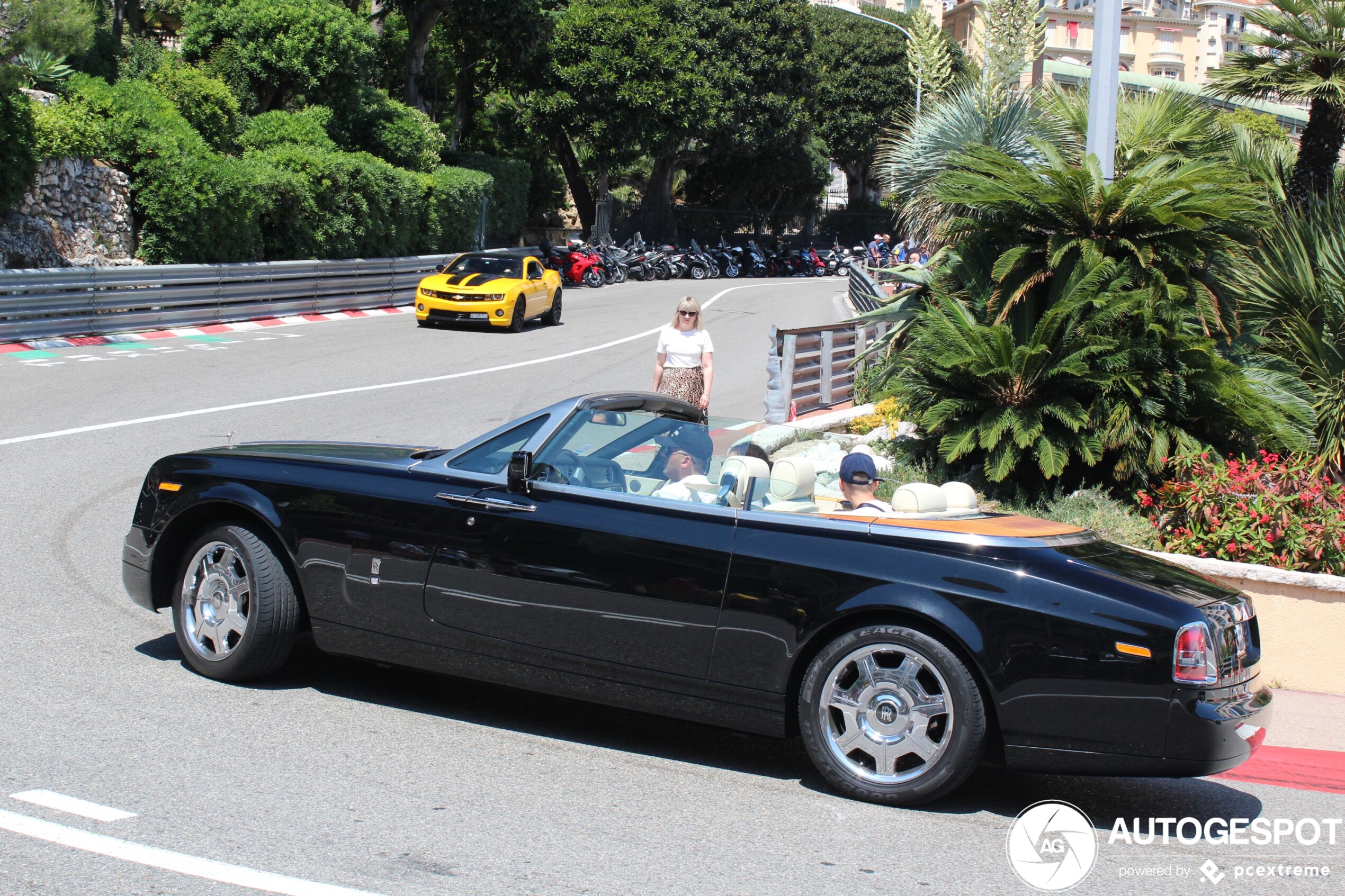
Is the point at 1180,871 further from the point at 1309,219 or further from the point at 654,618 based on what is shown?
the point at 1309,219

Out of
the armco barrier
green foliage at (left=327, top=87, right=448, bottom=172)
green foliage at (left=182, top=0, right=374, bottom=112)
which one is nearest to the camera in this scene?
the armco barrier

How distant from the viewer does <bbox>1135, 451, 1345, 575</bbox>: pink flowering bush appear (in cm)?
688

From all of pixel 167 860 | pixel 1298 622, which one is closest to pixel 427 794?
pixel 167 860

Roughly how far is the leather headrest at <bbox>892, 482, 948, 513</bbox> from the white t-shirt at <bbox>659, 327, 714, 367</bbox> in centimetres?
564

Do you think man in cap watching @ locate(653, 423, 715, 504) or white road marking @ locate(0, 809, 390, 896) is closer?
white road marking @ locate(0, 809, 390, 896)

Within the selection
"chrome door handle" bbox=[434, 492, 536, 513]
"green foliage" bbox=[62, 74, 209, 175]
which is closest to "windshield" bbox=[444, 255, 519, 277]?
"green foliage" bbox=[62, 74, 209, 175]

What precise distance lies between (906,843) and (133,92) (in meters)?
22.3

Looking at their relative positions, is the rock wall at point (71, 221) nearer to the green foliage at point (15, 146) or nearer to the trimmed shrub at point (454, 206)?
the green foliage at point (15, 146)

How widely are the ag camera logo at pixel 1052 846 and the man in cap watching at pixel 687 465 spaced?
1747 millimetres

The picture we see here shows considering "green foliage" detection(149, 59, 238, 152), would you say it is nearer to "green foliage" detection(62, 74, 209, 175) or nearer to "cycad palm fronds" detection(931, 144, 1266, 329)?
"green foliage" detection(62, 74, 209, 175)

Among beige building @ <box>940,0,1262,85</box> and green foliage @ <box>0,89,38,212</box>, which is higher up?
beige building @ <box>940,0,1262,85</box>

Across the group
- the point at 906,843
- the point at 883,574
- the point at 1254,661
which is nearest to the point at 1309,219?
the point at 1254,661

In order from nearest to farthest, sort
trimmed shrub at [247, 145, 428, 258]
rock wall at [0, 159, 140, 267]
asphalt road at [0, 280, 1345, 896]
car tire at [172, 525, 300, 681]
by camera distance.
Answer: asphalt road at [0, 280, 1345, 896]
car tire at [172, 525, 300, 681]
rock wall at [0, 159, 140, 267]
trimmed shrub at [247, 145, 428, 258]

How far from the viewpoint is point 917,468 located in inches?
361
